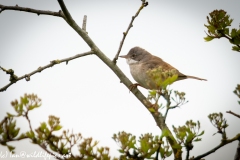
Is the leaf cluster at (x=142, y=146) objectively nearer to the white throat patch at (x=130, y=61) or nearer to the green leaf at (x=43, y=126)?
the green leaf at (x=43, y=126)

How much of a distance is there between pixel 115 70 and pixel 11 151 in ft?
5.19

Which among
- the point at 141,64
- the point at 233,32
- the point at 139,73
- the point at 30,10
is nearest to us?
the point at 233,32

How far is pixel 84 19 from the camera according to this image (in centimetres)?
339

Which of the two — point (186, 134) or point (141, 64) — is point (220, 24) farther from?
point (141, 64)

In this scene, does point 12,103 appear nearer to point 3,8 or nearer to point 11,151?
point 11,151

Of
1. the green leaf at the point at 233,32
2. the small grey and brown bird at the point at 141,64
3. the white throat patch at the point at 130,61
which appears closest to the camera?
the green leaf at the point at 233,32

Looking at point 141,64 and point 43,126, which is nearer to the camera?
point 43,126

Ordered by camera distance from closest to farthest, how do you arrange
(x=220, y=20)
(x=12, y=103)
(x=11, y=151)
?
1. (x=11, y=151)
2. (x=12, y=103)
3. (x=220, y=20)

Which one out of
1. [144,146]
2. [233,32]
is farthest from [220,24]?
[144,146]

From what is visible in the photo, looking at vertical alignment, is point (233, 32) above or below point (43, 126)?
above

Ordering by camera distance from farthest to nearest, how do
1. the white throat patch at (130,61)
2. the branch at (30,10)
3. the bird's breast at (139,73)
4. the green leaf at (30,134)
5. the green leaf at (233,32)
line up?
the white throat patch at (130,61)
the bird's breast at (139,73)
the branch at (30,10)
the green leaf at (233,32)
the green leaf at (30,134)

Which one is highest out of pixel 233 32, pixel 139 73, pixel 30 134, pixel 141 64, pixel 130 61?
pixel 130 61

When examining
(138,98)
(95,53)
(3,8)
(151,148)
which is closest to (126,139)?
(151,148)

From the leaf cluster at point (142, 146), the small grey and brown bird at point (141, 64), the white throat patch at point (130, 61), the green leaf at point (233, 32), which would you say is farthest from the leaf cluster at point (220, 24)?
the white throat patch at point (130, 61)
